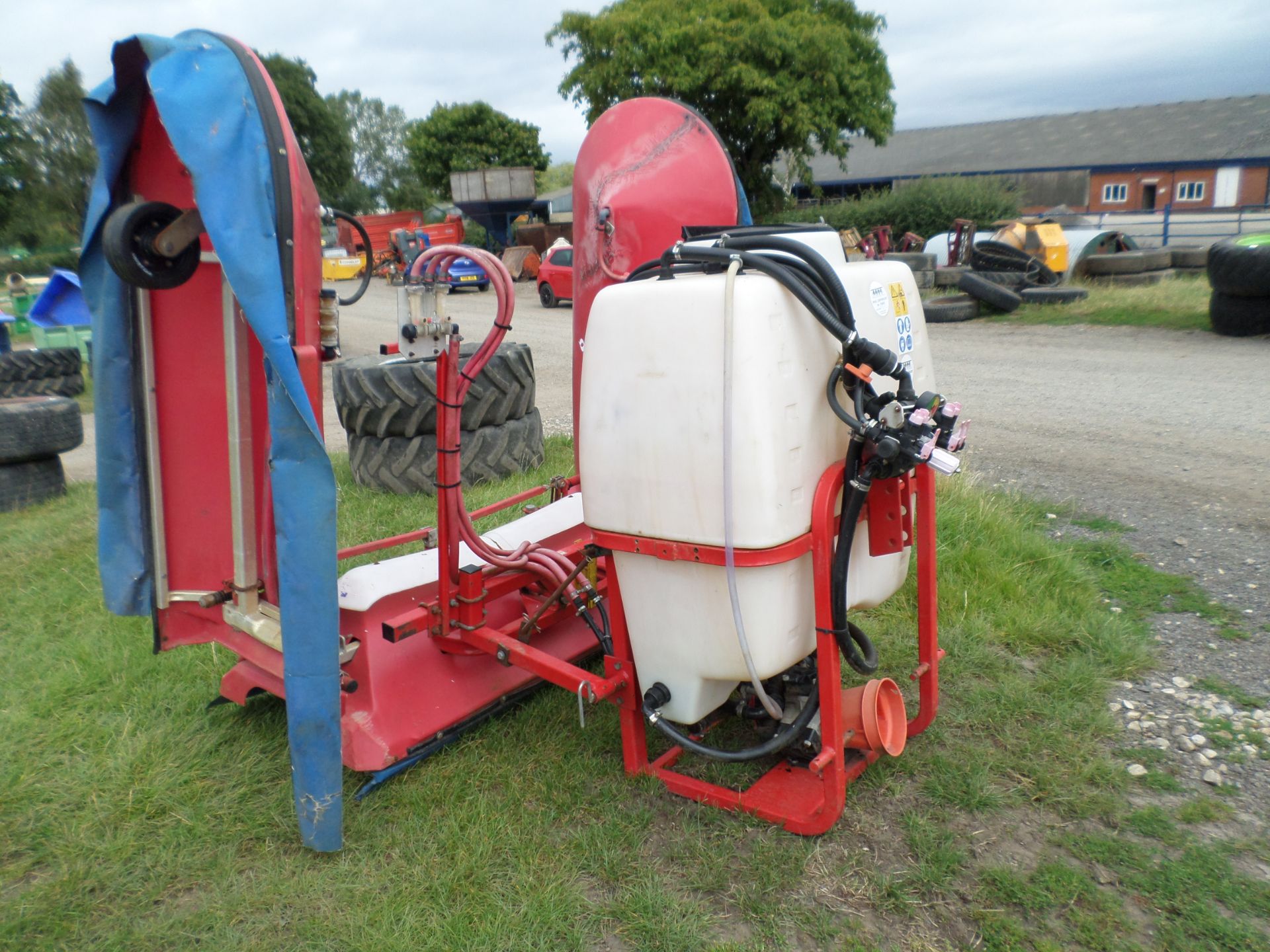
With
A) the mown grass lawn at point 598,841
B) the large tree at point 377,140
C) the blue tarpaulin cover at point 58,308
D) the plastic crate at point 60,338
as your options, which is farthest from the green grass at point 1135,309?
the large tree at point 377,140

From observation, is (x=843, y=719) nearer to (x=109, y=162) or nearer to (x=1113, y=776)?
(x=1113, y=776)

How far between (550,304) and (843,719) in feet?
51.5

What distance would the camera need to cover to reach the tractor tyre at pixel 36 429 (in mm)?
5527

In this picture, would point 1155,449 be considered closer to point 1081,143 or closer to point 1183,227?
point 1183,227

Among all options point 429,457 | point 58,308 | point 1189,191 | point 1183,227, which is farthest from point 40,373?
point 1189,191

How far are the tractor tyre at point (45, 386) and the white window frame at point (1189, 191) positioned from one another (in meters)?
40.2

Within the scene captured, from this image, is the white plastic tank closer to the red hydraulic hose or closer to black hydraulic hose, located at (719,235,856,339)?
black hydraulic hose, located at (719,235,856,339)

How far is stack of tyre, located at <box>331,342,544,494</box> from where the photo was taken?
Answer: 4777 mm

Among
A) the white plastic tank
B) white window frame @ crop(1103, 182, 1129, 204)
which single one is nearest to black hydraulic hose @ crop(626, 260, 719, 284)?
the white plastic tank

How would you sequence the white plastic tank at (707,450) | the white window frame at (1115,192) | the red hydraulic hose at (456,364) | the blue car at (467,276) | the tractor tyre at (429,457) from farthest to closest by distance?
the white window frame at (1115,192)
the blue car at (467,276)
the tractor tyre at (429,457)
the red hydraulic hose at (456,364)
the white plastic tank at (707,450)

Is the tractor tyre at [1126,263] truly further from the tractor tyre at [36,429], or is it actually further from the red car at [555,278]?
the tractor tyre at [36,429]

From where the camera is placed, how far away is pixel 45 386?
894 cm

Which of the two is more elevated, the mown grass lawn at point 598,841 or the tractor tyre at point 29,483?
the tractor tyre at point 29,483

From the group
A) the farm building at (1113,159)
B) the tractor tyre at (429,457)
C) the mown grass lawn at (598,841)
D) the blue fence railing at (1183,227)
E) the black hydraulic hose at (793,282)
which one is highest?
the farm building at (1113,159)
